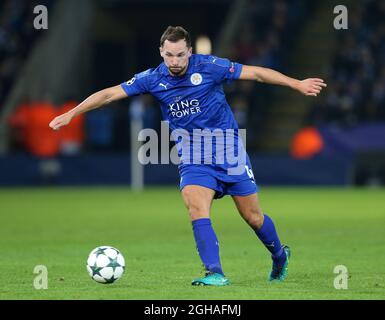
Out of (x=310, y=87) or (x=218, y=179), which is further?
(x=218, y=179)

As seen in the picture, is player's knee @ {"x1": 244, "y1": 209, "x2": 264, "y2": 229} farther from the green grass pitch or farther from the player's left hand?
the player's left hand

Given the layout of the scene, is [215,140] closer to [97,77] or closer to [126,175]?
[126,175]

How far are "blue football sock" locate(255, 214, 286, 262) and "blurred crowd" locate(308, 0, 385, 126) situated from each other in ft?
56.0

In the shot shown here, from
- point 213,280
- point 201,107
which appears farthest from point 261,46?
point 213,280

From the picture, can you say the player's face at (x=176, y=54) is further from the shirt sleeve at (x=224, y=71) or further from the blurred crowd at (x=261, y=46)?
the blurred crowd at (x=261, y=46)

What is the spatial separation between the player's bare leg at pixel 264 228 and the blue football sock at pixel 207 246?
48 centimetres

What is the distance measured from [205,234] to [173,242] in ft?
16.6

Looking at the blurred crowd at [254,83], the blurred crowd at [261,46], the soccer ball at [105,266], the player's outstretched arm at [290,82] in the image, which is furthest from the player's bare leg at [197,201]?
the blurred crowd at [261,46]

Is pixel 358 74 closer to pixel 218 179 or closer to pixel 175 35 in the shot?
pixel 218 179

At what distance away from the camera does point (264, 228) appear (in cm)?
1033

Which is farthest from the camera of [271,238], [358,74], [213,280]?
[358,74]

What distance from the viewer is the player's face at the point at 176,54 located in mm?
9758

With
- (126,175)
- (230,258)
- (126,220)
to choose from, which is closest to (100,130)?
(126,175)

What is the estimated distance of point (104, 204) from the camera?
22.0 m
